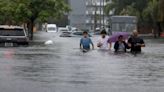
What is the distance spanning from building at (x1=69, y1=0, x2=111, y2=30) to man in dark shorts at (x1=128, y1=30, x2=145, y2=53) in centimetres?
10682

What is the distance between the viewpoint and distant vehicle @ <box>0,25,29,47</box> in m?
36.1

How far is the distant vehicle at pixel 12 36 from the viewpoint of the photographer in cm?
3609

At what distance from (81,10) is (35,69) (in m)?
132

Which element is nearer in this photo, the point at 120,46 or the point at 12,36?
the point at 120,46

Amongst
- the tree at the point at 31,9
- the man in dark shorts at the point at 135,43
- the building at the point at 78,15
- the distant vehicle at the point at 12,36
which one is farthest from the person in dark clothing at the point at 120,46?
the building at the point at 78,15

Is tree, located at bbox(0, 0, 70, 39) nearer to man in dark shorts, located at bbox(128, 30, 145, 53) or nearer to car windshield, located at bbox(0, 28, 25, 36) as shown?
car windshield, located at bbox(0, 28, 25, 36)

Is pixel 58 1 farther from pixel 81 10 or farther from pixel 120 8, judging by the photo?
pixel 81 10

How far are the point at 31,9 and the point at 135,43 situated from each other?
31.7 m

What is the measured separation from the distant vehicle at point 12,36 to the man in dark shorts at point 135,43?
337 inches

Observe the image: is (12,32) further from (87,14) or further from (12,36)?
(87,14)

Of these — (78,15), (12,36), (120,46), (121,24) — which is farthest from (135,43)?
(78,15)

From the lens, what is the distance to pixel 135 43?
29625 mm

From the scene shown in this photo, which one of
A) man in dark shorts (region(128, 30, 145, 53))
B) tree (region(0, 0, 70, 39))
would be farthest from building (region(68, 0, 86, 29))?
man in dark shorts (region(128, 30, 145, 53))

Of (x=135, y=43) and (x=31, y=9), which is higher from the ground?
(x=31, y=9)
